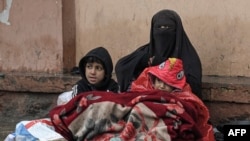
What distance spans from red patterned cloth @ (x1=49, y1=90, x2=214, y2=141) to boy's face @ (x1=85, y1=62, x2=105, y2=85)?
50 centimetres

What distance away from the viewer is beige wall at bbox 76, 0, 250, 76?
5.24m

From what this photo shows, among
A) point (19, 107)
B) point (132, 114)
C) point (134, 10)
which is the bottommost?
point (19, 107)

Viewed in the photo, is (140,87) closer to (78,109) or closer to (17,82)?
(78,109)

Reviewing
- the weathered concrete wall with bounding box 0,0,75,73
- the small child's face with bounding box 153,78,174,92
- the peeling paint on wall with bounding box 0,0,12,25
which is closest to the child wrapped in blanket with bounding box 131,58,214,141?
the small child's face with bounding box 153,78,174,92

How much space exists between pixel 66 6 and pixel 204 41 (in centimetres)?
144

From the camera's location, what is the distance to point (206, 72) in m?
5.38

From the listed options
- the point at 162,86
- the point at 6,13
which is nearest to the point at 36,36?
the point at 6,13

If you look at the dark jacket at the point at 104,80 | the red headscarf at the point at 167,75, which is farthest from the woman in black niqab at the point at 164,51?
the red headscarf at the point at 167,75

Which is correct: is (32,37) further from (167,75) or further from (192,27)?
(167,75)

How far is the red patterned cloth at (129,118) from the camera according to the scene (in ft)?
12.9

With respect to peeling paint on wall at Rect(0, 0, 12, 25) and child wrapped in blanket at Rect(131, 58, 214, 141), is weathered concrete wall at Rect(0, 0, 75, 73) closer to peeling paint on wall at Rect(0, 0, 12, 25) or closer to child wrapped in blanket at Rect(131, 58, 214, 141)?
peeling paint on wall at Rect(0, 0, 12, 25)

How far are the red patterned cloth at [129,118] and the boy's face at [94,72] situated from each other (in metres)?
0.50

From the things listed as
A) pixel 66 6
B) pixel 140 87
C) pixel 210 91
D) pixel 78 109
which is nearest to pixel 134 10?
pixel 66 6

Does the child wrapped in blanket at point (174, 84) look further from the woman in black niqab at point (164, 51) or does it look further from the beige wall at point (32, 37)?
the beige wall at point (32, 37)
